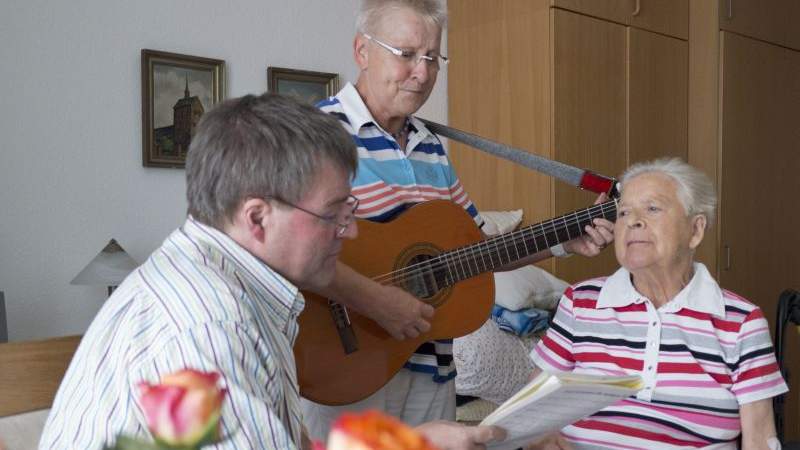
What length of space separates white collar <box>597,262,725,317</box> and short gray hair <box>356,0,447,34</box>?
0.68 m

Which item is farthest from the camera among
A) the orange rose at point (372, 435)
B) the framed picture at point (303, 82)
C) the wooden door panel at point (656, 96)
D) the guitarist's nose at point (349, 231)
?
the wooden door panel at point (656, 96)

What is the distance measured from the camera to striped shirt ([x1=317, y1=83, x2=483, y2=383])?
65.6 inches

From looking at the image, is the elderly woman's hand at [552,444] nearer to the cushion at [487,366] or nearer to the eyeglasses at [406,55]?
the eyeglasses at [406,55]

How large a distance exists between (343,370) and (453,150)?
2.14 meters

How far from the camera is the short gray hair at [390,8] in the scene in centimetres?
171

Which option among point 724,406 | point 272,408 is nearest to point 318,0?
point 724,406

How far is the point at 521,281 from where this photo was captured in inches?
117

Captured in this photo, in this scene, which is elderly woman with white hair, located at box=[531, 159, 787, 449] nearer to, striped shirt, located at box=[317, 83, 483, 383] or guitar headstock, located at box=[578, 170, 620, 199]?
guitar headstock, located at box=[578, 170, 620, 199]

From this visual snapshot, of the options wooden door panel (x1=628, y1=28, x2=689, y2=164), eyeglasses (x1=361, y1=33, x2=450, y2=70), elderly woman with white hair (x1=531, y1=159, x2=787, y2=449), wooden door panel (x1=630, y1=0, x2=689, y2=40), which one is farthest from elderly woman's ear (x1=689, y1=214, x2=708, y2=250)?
wooden door panel (x1=630, y1=0, x2=689, y2=40)

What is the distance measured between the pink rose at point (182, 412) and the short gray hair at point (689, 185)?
1.67m

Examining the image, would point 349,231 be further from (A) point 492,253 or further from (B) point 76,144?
(B) point 76,144

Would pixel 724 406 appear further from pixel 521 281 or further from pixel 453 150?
pixel 453 150

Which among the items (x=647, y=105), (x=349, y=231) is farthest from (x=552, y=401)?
(x=647, y=105)

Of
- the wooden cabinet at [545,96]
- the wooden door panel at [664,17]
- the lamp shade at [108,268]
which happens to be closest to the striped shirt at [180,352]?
the lamp shade at [108,268]
